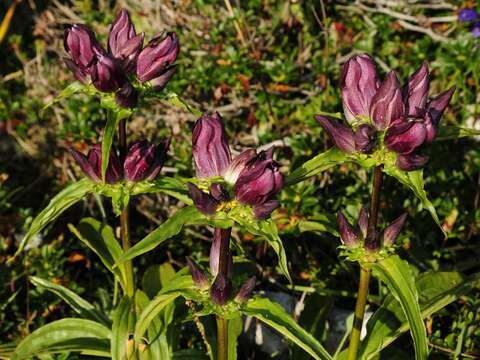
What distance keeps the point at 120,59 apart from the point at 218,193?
2.48 ft

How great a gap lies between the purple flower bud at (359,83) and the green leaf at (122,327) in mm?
1283

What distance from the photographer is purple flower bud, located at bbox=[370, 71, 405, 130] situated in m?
2.33

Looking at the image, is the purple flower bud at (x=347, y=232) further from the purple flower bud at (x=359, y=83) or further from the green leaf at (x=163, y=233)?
the green leaf at (x=163, y=233)

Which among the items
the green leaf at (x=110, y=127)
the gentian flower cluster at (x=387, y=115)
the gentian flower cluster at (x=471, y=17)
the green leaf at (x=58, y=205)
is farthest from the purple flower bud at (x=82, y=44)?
the gentian flower cluster at (x=471, y=17)

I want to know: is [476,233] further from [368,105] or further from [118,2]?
[118,2]

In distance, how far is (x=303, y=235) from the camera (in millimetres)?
4105

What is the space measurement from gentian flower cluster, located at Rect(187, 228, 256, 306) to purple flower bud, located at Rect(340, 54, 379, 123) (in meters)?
0.64

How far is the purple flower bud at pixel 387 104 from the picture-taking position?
7.65 feet

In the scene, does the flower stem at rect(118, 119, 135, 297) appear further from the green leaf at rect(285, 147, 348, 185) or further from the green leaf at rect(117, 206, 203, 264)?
the green leaf at rect(285, 147, 348, 185)

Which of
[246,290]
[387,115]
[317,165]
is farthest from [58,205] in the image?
[387,115]

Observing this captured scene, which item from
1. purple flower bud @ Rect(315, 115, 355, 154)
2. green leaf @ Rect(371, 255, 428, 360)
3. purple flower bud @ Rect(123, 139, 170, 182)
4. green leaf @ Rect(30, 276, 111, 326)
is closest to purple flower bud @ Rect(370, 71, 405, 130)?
purple flower bud @ Rect(315, 115, 355, 154)

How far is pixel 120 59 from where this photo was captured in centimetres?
272

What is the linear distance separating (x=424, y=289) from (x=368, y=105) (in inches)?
42.9

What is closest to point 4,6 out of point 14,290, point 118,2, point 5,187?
point 118,2
